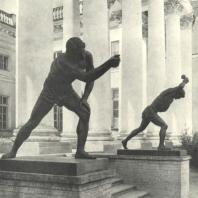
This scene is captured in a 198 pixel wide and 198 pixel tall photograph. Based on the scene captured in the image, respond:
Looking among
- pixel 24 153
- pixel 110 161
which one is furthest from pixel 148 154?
pixel 24 153

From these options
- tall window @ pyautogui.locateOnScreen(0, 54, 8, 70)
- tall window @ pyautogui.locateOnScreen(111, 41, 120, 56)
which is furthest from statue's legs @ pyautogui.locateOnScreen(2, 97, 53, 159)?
tall window @ pyautogui.locateOnScreen(0, 54, 8, 70)

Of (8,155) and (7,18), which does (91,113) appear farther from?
(7,18)

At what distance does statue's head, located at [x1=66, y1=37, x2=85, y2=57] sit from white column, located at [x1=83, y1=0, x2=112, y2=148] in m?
9.26

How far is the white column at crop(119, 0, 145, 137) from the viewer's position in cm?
2162

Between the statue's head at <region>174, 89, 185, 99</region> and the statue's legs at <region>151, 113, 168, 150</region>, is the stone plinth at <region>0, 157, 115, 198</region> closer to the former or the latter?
the statue's legs at <region>151, 113, 168, 150</region>

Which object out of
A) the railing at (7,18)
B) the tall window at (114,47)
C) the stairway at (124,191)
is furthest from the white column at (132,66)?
the railing at (7,18)

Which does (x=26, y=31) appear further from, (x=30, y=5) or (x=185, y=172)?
(x=185, y=172)

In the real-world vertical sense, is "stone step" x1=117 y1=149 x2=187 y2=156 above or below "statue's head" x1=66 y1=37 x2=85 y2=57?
below

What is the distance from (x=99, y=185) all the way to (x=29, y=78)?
17.2ft

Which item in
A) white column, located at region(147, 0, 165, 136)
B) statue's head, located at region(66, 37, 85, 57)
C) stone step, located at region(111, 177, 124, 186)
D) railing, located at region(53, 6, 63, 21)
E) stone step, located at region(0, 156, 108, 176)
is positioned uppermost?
railing, located at region(53, 6, 63, 21)

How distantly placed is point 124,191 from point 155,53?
1332cm

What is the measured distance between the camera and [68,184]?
6.54 metres

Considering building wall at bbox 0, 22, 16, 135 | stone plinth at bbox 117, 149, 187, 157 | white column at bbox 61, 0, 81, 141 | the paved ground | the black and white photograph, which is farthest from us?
building wall at bbox 0, 22, 16, 135

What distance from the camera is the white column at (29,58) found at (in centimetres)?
1148
